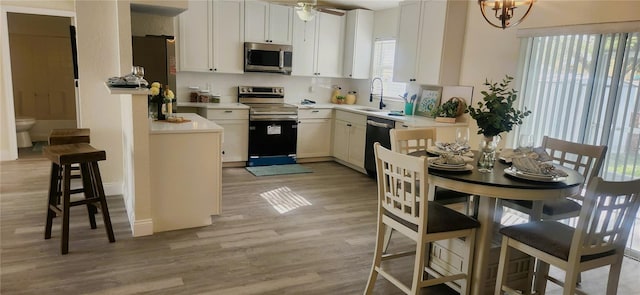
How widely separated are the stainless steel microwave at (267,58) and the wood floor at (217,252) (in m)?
2.17

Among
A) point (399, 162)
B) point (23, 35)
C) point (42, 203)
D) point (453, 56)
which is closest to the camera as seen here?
point (399, 162)

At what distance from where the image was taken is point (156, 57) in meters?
4.85

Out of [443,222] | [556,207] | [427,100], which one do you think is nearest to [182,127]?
[443,222]

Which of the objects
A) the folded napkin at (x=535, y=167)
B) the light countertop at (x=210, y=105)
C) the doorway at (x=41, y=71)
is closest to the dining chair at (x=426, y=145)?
the folded napkin at (x=535, y=167)

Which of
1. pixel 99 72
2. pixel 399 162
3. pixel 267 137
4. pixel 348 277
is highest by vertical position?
pixel 99 72

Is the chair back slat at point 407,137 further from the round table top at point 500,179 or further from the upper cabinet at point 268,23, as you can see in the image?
the upper cabinet at point 268,23

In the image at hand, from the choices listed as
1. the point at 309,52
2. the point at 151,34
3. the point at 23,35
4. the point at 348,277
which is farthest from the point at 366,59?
the point at 23,35

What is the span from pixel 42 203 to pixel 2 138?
2.34 metres

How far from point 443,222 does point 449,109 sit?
2.64 meters

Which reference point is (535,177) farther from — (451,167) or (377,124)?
(377,124)

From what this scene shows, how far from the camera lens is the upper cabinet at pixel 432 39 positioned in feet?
15.1

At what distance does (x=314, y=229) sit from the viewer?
3668 millimetres

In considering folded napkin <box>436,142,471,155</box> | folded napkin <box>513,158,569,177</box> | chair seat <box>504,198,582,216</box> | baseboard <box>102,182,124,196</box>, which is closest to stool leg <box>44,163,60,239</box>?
baseboard <box>102,182,124,196</box>

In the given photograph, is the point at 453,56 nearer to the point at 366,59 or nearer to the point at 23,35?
the point at 366,59
